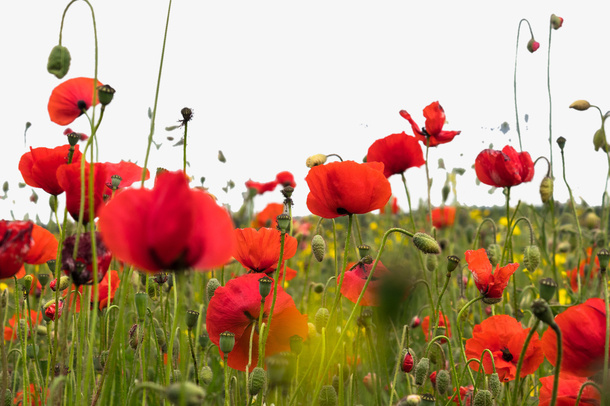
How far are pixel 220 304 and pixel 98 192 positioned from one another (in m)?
0.42

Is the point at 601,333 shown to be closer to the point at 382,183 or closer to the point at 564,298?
the point at 382,183

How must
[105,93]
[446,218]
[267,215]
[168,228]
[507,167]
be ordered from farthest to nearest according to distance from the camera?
1. [446,218]
2. [267,215]
3. [507,167]
4. [105,93]
5. [168,228]

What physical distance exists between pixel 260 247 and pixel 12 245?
0.75 metres

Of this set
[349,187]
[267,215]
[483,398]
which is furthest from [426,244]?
[267,215]

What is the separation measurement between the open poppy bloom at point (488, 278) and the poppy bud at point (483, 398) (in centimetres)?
30

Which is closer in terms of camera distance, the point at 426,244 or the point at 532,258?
the point at 426,244

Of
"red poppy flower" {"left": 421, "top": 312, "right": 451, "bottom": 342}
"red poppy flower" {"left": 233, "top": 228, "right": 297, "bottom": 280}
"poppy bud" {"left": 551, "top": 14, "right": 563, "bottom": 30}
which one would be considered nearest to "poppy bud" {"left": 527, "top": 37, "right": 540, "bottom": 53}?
"poppy bud" {"left": 551, "top": 14, "right": 563, "bottom": 30}

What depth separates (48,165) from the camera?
4.12ft

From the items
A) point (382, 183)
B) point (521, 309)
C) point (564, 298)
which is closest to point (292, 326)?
point (382, 183)

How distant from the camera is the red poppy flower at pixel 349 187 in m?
1.27

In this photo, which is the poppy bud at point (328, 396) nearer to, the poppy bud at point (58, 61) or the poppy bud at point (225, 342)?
the poppy bud at point (225, 342)

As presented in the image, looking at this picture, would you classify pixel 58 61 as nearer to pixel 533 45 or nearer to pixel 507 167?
pixel 507 167

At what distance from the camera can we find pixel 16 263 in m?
0.75

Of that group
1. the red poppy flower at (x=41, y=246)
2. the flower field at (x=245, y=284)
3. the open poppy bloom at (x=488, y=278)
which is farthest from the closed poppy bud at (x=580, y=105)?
the red poppy flower at (x=41, y=246)
